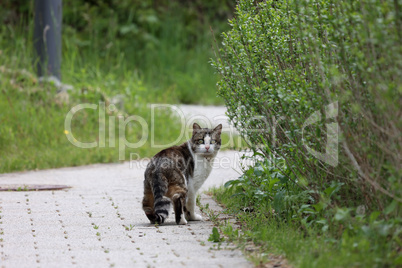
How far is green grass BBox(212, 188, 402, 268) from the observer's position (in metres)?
3.65

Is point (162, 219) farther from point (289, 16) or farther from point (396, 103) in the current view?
point (396, 103)

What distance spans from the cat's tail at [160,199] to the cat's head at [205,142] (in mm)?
678

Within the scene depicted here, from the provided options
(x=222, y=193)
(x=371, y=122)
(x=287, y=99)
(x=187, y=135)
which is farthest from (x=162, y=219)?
(x=187, y=135)

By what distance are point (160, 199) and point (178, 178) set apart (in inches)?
13.8

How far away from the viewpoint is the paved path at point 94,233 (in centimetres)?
425

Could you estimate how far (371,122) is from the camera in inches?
150

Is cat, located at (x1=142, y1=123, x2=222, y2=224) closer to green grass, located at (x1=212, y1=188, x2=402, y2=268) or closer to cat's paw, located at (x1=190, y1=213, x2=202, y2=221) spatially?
cat's paw, located at (x1=190, y1=213, x2=202, y2=221)

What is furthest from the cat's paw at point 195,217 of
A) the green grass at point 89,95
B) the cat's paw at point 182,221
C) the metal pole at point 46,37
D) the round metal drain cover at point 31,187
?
the metal pole at point 46,37

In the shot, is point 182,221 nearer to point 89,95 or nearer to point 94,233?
point 94,233

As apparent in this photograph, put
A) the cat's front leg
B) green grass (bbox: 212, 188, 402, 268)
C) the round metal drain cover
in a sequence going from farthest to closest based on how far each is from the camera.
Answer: the round metal drain cover, the cat's front leg, green grass (bbox: 212, 188, 402, 268)

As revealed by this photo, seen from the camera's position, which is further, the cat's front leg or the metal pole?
the metal pole

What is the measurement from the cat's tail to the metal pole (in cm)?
640

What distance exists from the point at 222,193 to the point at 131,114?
5.32 metres

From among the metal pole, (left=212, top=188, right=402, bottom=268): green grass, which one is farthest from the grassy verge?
(left=212, top=188, right=402, bottom=268): green grass
